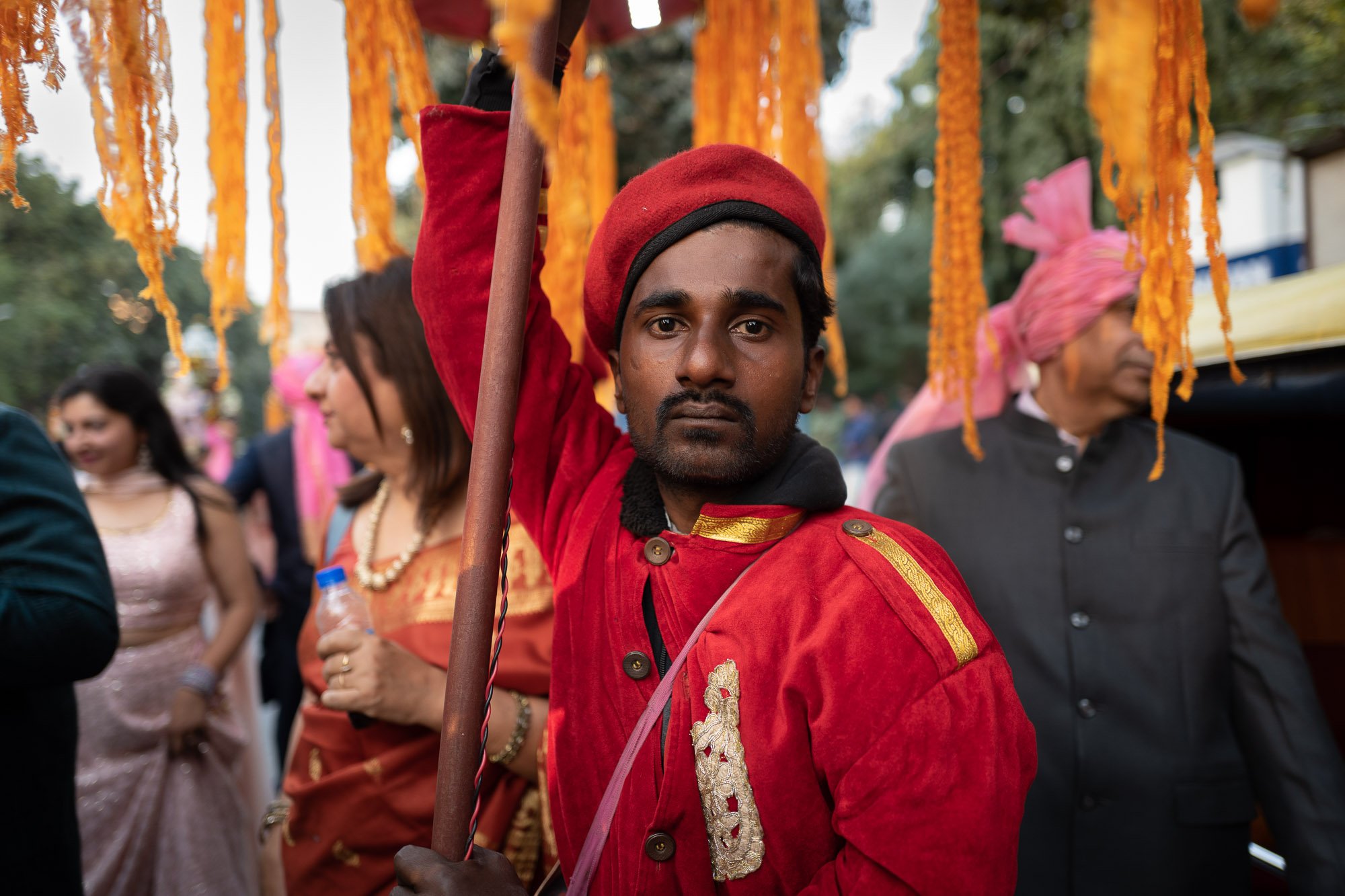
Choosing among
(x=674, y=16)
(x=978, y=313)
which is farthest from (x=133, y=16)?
(x=978, y=313)

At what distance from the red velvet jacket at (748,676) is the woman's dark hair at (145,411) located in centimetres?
247

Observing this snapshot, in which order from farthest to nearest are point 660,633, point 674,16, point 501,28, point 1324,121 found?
point 1324,121 < point 674,16 < point 660,633 < point 501,28

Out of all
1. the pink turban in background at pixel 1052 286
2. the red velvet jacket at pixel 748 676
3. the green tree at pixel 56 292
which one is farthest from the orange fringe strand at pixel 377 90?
the green tree at pixel 56 292

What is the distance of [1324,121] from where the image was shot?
235 inches

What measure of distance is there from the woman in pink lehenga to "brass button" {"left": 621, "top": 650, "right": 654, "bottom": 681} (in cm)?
232

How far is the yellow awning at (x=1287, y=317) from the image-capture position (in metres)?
2.60

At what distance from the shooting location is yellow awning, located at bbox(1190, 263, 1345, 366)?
2596 mm

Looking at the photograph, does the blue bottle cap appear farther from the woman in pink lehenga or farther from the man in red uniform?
the woman in pink lehenga

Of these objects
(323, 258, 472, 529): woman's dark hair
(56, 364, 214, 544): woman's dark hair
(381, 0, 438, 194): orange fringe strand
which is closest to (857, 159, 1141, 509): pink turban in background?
(323, 258, 472, 529): woman's dark hair

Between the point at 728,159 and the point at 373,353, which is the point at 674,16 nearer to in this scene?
the point at 728,159

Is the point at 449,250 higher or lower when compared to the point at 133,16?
lower

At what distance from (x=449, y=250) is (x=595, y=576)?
23.1 inches

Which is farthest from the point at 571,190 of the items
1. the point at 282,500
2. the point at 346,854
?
the point at 282,500

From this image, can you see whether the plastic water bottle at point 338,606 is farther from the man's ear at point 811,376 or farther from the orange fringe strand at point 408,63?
the man's ear at point 811,376
